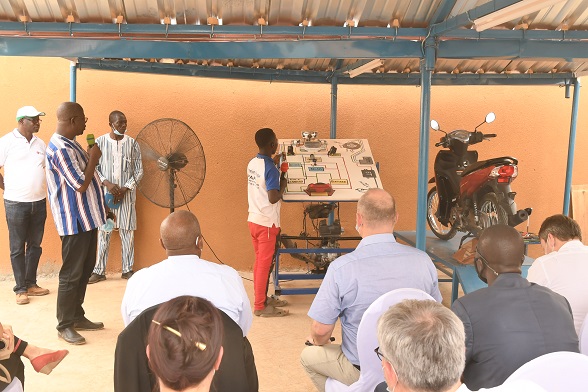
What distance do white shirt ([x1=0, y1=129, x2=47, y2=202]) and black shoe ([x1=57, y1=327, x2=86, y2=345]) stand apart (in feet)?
5.56

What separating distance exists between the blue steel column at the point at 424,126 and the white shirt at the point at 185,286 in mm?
2760

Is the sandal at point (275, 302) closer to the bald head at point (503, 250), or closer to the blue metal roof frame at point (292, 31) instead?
the blue metal roof frame at point (292, 31)

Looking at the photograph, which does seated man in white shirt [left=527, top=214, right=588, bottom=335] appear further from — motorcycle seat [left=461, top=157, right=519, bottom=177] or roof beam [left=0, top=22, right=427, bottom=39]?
roof beam [left=0, top=22, right=427, bottom=39]

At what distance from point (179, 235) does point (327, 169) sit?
147 inches

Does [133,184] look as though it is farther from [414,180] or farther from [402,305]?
[402,305]

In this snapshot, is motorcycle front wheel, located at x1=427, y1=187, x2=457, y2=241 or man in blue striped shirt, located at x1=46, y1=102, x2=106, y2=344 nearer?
man in blue striped shirt, located at x1=46, y1=102, x2=106, y2=344

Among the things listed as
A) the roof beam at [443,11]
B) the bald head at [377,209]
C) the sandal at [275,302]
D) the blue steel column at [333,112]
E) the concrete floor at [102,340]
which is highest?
the roof beam at [443,11]

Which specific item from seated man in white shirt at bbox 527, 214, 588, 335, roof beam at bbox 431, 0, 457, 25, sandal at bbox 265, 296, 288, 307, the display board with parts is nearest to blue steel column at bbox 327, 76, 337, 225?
the display board with parts

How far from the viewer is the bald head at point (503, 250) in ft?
8.44

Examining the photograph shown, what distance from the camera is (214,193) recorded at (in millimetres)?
7270

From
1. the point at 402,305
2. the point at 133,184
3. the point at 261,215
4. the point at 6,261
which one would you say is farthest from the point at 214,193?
the point at 402,305

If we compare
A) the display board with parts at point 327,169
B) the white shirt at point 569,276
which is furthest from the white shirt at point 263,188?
the white shirt at point 569,276

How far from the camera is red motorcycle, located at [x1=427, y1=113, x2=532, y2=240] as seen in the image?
5.22m

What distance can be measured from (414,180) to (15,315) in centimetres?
497
